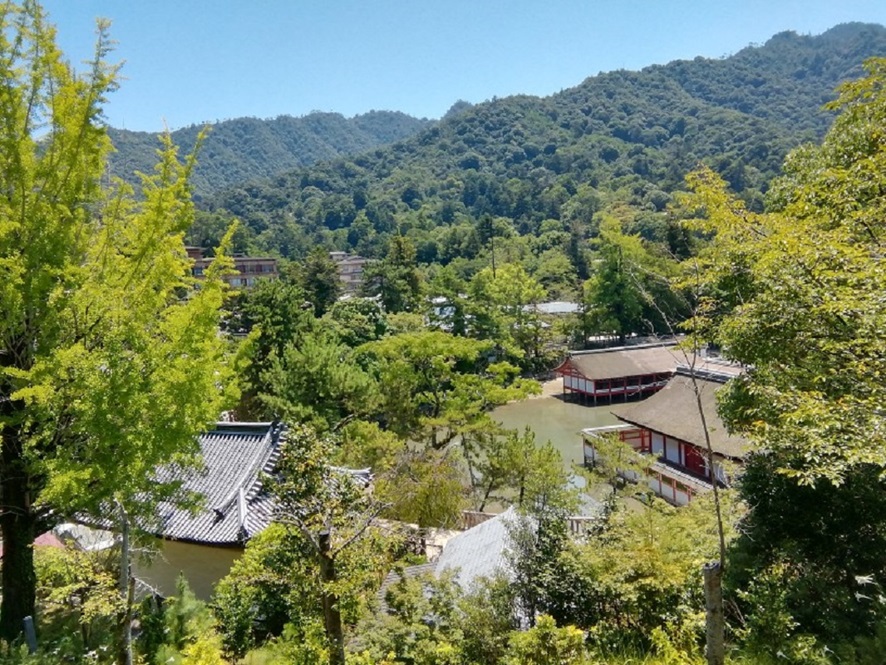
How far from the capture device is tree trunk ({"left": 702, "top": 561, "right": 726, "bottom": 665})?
12.3ft

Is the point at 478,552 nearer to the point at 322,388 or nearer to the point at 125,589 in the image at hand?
the point at 125,589

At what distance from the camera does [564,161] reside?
116 metres

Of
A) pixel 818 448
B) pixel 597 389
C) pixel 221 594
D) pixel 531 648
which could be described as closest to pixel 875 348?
pixel 818 448

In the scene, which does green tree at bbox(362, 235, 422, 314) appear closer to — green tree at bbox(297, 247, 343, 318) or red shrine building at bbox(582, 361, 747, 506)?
green tree at bbox(297, 247, 343, 318)

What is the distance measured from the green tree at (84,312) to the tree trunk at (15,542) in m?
0.03

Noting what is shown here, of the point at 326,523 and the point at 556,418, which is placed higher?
the point at 326,523

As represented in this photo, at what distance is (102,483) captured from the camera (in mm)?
4512

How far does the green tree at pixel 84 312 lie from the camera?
14.6 feet

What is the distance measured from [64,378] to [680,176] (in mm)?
99649

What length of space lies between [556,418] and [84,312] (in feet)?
76.8

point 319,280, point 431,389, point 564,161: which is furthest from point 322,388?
point 564,161

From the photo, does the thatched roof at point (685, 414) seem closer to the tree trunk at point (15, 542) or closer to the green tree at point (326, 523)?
the green tree at point (326, 523)

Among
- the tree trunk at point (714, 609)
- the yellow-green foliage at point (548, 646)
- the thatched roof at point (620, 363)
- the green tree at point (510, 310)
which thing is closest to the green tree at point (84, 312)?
the yellow-green foliage at point (548, 646)

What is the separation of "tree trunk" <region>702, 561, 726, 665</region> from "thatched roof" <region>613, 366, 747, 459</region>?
34.2 ft
